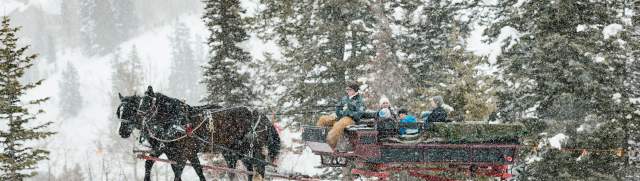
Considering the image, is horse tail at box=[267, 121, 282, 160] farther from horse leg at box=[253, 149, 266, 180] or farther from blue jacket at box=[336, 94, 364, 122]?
blue jacket at box=[336, 94, 364, 122]

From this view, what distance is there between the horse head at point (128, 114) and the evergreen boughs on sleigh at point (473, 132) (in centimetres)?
535

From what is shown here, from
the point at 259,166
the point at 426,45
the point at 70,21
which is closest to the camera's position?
the point at 259,166

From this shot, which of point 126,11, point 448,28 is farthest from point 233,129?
point 126,11

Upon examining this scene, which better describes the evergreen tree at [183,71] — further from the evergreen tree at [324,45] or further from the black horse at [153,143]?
the black horse at [153,143]

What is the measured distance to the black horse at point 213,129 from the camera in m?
10.5

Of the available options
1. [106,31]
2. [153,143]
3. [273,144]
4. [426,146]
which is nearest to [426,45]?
[273,144]

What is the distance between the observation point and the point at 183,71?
341ft

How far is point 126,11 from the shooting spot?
392 feet

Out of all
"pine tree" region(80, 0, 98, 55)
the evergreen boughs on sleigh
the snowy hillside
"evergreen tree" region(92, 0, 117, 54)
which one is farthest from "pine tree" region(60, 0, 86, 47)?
the evergreen boughs on sleigh

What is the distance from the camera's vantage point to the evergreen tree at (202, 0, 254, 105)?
19.9m

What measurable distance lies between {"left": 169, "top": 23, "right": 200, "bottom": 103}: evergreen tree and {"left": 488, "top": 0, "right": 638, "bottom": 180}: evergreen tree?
84.4 meters

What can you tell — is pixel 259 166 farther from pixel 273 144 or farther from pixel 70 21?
pixel 70 21

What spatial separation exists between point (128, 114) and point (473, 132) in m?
6.37

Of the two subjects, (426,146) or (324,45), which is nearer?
(426,146)
